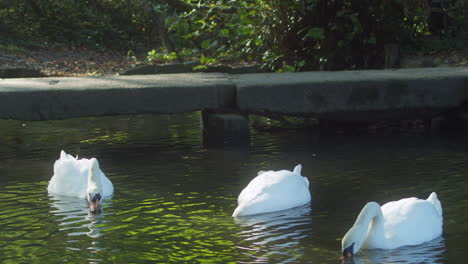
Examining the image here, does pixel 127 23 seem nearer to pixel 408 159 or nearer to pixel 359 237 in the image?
pixel 408 159

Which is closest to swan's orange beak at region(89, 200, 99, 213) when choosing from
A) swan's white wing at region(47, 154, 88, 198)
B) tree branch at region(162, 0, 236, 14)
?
swan's white wing at region(47, 154, 88, 198)

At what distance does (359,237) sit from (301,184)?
1546 mm

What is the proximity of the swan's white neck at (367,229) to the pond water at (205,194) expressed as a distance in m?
0.10

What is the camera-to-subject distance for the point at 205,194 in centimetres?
682

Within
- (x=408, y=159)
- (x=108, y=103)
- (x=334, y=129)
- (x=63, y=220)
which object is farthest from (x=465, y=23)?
(x=63, y=220)

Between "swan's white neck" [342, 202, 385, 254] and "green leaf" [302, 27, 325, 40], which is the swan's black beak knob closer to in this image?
"swan's white neck" [342, 202, 385, 254]

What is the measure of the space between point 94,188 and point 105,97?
2715 mm

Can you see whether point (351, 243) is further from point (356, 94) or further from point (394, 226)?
point (356, 94)

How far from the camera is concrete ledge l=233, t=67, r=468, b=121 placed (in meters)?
9.36

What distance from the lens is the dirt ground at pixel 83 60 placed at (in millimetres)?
12992

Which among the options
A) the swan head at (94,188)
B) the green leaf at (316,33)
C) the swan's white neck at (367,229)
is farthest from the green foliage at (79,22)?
the swan's white neck at (367,229)

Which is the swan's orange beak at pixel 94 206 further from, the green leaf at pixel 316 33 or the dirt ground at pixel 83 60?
the dirt ground at pixel 83 60

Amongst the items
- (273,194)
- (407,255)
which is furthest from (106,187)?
(407,255)

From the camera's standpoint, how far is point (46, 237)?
552cm
